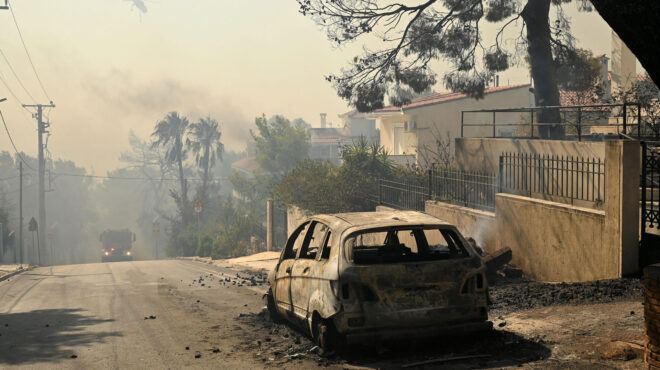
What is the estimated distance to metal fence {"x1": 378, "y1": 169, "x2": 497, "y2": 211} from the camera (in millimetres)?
17703

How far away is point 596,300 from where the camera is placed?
393 inches

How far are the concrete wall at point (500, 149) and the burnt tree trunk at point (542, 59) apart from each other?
168 inches

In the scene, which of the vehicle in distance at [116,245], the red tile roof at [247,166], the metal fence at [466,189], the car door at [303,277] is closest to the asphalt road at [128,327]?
the car door at [303,277]

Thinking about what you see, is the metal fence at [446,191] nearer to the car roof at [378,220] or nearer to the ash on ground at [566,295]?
the ash on ground at [566,295]

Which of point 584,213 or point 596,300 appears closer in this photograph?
point 596,300

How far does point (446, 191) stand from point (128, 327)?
11.5 m

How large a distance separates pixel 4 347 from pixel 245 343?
131 inches

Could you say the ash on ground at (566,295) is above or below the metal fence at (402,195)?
below

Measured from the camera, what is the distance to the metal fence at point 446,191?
1770 cm

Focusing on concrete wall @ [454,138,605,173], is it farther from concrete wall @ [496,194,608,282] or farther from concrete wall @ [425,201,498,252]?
concrete wall @ [496,194,608,282]

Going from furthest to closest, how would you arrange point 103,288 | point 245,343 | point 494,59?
point 494,59, point 103,288, point 245,343

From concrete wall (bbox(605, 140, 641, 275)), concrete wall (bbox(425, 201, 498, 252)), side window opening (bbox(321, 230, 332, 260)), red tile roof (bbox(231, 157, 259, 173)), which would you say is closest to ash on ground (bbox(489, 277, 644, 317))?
concrete wall (bbox(605, 140, 641, 275))

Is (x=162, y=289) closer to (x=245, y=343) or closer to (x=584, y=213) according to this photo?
(x=245, y=343)

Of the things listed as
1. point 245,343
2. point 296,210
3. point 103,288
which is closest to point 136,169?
point 296,210
